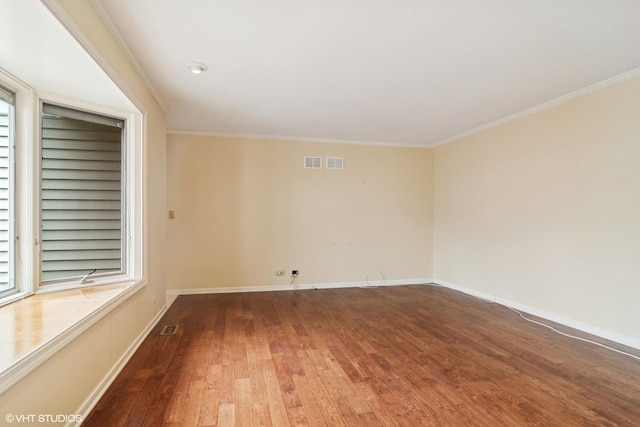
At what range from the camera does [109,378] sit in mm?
2102

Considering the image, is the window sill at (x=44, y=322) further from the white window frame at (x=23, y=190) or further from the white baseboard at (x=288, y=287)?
the white baseboard at (x=288, y=287)

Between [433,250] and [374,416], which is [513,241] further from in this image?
[374,416]

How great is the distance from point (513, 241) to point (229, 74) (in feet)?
13.2

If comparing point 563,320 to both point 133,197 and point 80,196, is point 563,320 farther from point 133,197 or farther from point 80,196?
point 80,196

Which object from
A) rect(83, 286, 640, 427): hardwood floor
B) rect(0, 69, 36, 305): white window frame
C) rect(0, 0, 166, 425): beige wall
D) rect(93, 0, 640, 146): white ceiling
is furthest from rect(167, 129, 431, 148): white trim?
rect(83, 286, 640, 427): hardwood floor

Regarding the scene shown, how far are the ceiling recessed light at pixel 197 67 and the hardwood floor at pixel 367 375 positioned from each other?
2528 millimetres

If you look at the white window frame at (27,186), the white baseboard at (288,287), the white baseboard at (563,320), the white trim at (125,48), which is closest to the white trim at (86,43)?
the white trim at (125,48)

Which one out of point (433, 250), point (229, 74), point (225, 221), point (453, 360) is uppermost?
point (229, 74)

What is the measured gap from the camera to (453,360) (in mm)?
2514

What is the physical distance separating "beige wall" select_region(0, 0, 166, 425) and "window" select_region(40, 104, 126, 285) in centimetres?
28

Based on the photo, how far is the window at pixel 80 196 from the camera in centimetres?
229

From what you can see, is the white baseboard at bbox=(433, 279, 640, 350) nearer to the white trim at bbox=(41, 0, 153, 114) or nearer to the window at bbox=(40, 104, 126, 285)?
the window at bbox=(40, 104, 126, 285)

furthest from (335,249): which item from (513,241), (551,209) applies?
(551,209)

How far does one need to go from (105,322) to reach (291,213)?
311 centimetres
